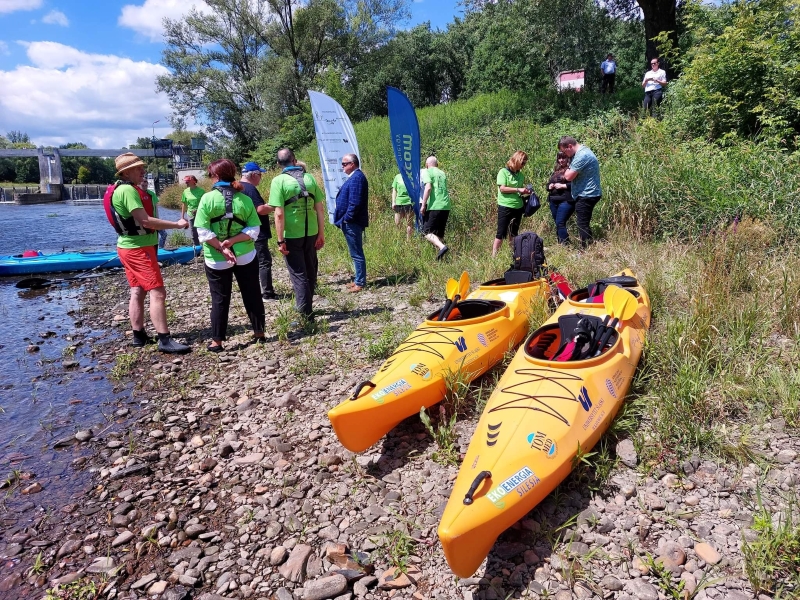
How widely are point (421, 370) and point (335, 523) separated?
1.03m

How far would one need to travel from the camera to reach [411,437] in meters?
3.27

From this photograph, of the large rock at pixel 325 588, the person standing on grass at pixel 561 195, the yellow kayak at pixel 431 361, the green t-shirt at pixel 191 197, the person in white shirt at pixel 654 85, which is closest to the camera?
the large rock at pixel 325 588

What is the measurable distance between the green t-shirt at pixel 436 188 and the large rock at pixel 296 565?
550 centimetres

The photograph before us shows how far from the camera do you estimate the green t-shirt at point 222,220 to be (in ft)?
14.4

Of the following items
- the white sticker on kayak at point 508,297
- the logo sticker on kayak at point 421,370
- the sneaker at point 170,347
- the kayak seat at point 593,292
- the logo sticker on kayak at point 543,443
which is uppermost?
the kayak seat at point 593,292

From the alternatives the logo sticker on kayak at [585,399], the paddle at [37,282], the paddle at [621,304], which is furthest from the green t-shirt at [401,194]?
the paddle at [37,282]

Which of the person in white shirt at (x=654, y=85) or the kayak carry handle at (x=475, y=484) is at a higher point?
the person in white shirt at (x=654, y=85)

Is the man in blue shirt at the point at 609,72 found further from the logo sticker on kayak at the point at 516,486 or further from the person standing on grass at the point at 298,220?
the logo sticker on kayak at the point at 516,486

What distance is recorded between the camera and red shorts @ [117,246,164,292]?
15.4ft

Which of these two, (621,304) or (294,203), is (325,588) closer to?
(621,304)

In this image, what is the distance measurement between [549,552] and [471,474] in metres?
0.54

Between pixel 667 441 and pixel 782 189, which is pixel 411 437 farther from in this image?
pixel 782 189

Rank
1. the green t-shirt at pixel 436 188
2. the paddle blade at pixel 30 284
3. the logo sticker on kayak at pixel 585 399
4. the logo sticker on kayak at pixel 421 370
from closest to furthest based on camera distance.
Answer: the logo sticker on kayak at pixel 585 399 < the logo sticker on kayak at pixel 421 370 < the green t-shirt at pixel 436 188 < the paddle blade at pixel 30 284

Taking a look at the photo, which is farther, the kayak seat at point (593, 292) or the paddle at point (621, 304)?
the kayak seat at point (593, 292)
